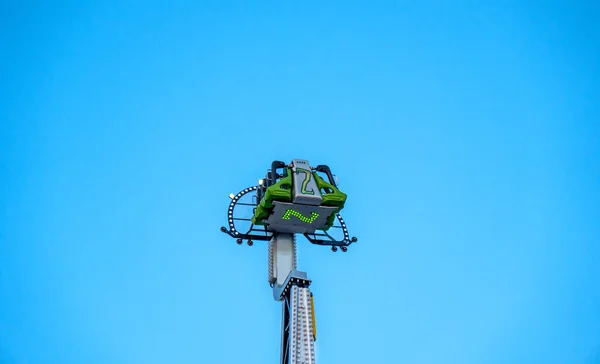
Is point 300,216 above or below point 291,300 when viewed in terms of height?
above

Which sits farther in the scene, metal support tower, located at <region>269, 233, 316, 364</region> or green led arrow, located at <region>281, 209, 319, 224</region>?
green led arrow, located at <region>281, 209, 319, 224</region>

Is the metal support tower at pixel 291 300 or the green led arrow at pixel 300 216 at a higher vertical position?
the green led arrow at pixel 300 216

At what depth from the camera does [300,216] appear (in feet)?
76.4

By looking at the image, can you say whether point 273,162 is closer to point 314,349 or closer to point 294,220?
point 294,220

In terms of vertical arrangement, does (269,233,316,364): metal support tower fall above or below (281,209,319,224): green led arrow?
below

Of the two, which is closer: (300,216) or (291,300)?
(291,300)

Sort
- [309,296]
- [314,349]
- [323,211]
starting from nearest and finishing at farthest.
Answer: [314,349] < [309,296] < [323,211]

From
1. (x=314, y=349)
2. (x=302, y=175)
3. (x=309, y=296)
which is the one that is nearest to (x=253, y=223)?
(x=302, y=175)

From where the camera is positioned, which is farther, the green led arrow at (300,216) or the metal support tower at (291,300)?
the green led arrow at (300,216)

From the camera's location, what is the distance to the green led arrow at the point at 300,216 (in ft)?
75.8

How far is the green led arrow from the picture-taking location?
75.8ft

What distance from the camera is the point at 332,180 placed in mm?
24438

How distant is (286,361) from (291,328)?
1740mm

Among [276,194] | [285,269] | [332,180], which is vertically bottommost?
[285,269]
